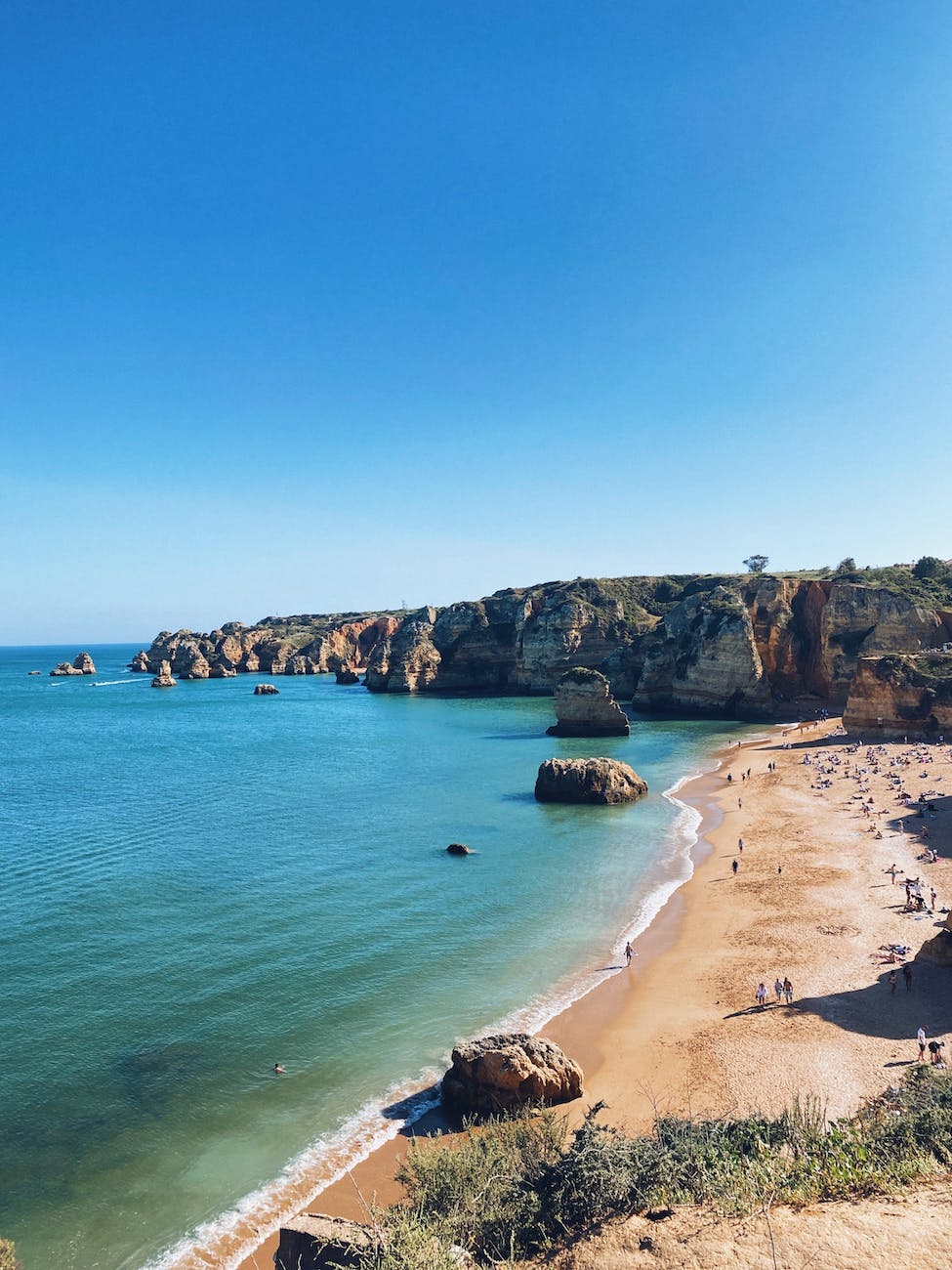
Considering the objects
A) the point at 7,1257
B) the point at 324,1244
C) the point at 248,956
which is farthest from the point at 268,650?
the point at 324,1244

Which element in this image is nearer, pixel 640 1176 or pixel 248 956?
pixel 640 1176

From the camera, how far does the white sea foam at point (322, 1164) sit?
38.7 feet

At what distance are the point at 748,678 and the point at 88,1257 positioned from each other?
241 feet

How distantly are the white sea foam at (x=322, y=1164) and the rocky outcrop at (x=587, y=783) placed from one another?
21643mm

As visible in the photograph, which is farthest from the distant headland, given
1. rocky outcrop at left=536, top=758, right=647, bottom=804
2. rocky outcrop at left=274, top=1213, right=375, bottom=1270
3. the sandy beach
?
rocky outcrop at left=274, top=1213, right=375, bottom=1270

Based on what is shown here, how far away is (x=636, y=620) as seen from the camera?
104375mm

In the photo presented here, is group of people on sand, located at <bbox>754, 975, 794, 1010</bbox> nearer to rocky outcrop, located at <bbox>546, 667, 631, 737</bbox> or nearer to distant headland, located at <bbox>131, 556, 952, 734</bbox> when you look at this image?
distant headland, located at <bbox>131, 556, 952, 734</bbox>

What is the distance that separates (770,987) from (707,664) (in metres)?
60.3

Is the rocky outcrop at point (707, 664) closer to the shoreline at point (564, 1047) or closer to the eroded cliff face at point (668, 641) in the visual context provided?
the eroded cliff face at point (668, 641)

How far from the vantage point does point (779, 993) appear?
19562mm

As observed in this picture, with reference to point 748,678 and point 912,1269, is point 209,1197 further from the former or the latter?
point 748,678

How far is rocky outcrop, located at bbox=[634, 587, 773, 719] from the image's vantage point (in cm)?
7562

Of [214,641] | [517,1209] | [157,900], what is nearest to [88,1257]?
[517,1209]

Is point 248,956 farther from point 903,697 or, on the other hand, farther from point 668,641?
point 668,641
